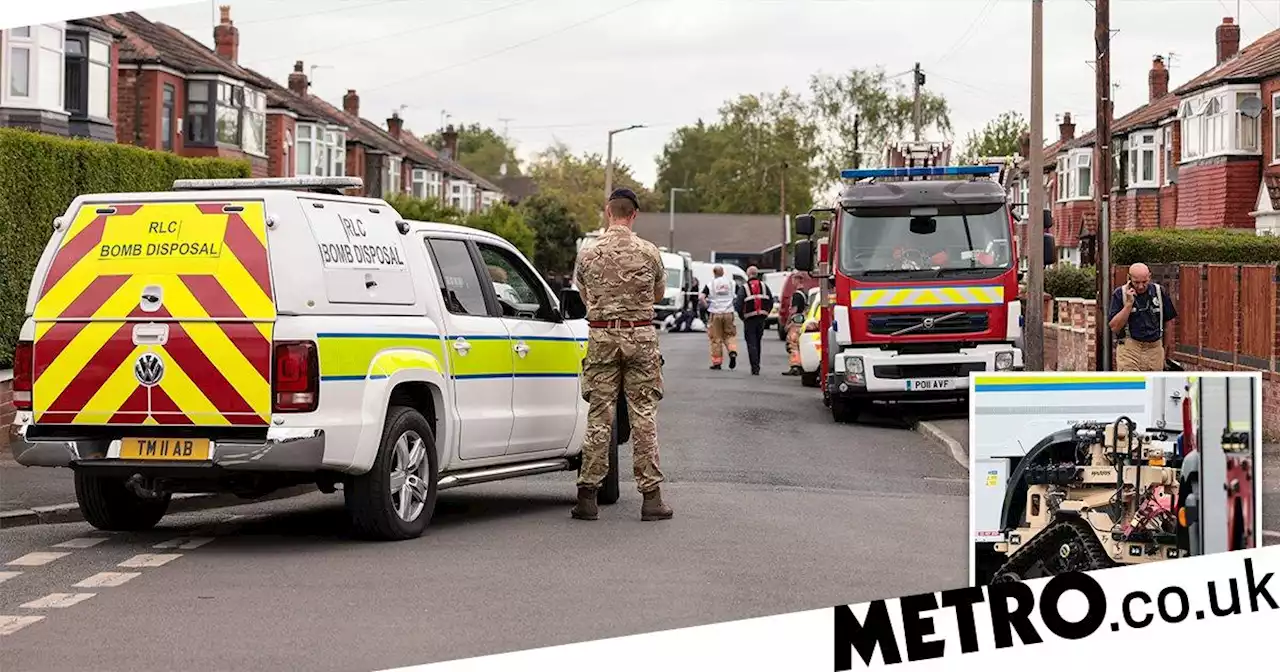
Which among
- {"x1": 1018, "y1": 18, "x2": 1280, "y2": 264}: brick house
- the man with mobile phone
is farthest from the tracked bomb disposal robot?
{"x1": 1018, "y1": 18, "x2": 1280, "y2": 264}: brick house

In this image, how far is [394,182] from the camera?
79.2 metres

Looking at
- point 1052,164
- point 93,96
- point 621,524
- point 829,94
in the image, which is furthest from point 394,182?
point 621,524

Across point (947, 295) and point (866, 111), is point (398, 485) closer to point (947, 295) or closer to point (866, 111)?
point (947, 295)

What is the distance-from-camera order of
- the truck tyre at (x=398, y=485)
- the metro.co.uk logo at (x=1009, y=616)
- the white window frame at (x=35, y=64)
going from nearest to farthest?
the metro.co.uk logo at (x=1009, y=616) < the truck tyre at (x=398, y=485) < the white window frame at (x=35, y=64)

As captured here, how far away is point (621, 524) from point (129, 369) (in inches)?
119

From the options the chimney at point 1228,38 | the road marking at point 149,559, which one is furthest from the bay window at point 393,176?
the road marking at point 149,559

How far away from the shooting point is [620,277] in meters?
10.7

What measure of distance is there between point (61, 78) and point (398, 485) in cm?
3079

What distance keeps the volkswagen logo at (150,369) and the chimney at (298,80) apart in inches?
2613

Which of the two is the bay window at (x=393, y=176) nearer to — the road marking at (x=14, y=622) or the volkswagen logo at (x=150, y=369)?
the volkswagen logo at (x=150, y=369)

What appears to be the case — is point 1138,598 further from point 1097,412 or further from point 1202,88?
point 1202,88

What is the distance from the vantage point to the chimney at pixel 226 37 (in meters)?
61.7

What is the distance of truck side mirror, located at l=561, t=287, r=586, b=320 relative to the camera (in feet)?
38.4

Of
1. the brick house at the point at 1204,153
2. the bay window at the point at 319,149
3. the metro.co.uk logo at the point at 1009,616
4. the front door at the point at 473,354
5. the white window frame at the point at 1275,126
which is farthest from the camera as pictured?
the bay window at the point at 319,149
